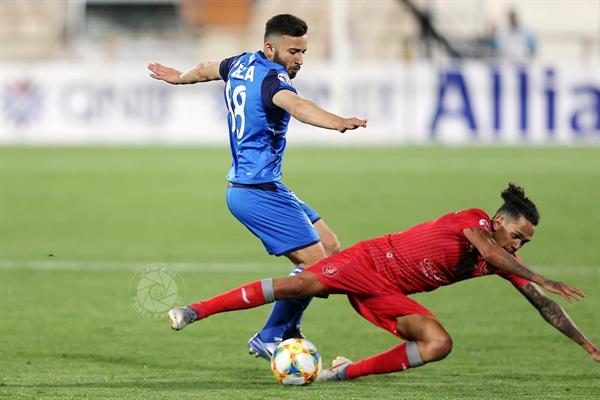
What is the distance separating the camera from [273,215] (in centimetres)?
842

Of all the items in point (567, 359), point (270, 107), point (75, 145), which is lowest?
point (75, 145)

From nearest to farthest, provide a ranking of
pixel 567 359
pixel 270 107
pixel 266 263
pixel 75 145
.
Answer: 1. pixel 270 107
2. pixel 567 359
3. pixel 266 263
4. pixel 75 145

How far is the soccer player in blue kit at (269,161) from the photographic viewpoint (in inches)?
325

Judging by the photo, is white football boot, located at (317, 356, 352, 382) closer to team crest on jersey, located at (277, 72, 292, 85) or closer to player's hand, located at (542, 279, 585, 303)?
player's hand, located at (542, 279, 585, 303)

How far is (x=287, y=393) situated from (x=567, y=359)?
2.32 m

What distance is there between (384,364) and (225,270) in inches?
232

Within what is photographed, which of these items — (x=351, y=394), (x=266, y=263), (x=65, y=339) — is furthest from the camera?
(x=266, y=263)

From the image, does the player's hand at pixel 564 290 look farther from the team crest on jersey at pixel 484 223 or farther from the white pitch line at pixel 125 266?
the white pitch line at pixel 125 266

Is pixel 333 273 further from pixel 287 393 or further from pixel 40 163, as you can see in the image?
pixel 40 163

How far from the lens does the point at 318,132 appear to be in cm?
3023

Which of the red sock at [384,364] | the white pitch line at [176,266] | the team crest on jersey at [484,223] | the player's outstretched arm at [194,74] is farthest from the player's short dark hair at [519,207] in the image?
the white pitch line at [176,266]

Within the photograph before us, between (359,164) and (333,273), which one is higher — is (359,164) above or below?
below

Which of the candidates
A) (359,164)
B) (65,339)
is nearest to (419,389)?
(65,339)

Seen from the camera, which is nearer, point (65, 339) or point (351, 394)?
point (351, 394)
